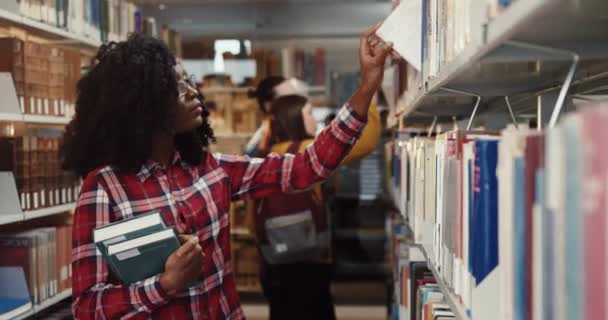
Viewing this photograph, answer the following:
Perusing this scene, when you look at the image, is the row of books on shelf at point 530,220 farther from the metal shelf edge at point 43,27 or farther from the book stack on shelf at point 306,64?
the book stack on shelf at point 306,64

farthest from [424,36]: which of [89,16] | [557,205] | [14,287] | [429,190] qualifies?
[89,16]

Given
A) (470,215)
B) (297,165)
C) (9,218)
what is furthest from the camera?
(9,218)

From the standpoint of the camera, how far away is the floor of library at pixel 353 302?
18.8ft

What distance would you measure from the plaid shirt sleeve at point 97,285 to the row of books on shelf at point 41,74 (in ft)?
3.38

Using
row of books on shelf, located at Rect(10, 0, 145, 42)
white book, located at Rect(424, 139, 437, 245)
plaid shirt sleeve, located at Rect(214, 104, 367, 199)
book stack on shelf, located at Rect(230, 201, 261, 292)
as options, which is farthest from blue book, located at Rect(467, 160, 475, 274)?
book stack on shelf, located at Rect(230, 201, 261, 292)

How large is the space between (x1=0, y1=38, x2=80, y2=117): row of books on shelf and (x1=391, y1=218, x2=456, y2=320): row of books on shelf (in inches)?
58.8

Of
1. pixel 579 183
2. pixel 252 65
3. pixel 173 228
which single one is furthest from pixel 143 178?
pixel 252 65

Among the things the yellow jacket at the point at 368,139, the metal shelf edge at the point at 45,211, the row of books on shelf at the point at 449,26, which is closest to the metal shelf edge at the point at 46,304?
the metal shelf edge at the point at 45,211

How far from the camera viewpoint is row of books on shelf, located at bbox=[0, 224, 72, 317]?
2.88 meters

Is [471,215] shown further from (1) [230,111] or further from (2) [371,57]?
(1) [230,111]

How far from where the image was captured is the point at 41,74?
3.05 meters

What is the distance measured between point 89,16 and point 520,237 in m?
3.09

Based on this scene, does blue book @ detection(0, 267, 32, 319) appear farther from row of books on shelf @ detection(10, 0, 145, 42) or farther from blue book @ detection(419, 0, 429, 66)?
blue book @ detection(419, 0, 429, 66)

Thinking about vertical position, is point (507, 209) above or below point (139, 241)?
above
